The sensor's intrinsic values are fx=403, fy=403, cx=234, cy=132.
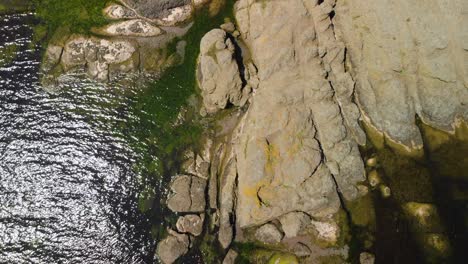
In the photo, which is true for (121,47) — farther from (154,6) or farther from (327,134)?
(327,134)

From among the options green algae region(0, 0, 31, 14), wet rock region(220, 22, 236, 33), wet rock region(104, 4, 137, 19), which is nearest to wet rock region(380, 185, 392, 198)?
wet rock region(220, 22, 236, 33)

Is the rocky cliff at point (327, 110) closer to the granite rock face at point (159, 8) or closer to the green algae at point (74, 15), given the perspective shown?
the granite rock face at point (159, 8)

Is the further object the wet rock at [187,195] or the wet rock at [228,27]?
the wet rock at [228,27]

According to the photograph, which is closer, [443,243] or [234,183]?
[443,243]

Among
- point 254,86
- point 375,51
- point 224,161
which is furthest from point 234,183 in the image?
point 375,51

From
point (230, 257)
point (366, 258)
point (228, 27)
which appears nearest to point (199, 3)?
point (228, 27)

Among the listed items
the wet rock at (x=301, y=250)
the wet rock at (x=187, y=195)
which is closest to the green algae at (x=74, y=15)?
the wet rock at (x=187, y=195)

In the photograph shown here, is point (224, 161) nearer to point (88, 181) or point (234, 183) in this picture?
point (234, 183)
